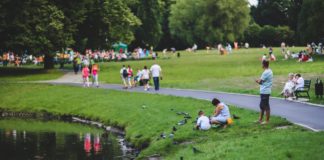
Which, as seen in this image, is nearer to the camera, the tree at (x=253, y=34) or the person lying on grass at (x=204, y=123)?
the person lying on grass at (x=204, y=123)

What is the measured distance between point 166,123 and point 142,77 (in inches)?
612

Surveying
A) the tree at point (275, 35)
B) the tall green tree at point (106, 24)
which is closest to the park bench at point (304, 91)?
the tall green tree at point (106, 24)

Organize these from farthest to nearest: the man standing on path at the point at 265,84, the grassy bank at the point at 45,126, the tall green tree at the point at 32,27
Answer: the tall green tree at the point at 32,27, the grassy bank at the point at 45,126, the man standing on path at the point at 265,84

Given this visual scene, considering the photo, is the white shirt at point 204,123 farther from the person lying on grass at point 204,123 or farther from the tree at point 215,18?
the tree at point 215,18

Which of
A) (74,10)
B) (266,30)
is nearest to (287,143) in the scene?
(74,10)

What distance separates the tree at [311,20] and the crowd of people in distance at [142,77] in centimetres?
2923

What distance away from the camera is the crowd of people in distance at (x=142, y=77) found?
1569 inches

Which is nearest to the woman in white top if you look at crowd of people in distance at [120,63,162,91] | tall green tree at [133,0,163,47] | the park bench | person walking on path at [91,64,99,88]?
crowd of people in distance at [120,63,162,91]

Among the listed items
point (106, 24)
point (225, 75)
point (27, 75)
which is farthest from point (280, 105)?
point (106, 24)

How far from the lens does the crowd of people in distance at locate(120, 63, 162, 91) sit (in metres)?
39.8

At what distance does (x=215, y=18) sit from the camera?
102438 millimetres

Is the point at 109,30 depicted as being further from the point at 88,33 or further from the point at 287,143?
the point at 287,143

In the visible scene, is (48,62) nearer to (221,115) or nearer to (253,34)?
(221,115)

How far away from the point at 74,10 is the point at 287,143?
44.4 meters
